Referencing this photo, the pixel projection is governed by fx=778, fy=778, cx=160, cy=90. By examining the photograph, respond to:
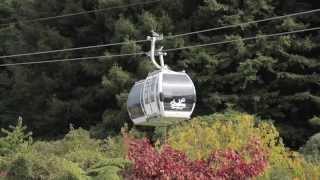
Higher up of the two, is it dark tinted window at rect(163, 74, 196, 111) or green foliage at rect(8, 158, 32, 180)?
dark tinted window at rect(163, 74, 196, 111)

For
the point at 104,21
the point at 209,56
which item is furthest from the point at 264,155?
the point at 104,21

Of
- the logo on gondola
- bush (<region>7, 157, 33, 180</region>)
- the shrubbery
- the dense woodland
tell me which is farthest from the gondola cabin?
the dense woodland

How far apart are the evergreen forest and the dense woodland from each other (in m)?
0.06

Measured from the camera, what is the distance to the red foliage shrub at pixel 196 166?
17.0 meters

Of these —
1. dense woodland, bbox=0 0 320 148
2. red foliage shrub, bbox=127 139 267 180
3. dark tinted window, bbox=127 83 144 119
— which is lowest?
dense woodland, bbox=0 0 320 148

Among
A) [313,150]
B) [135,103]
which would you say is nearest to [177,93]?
[135,103]

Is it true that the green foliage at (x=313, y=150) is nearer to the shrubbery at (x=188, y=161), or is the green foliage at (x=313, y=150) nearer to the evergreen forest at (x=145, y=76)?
the evergreen forest at (x=145, y=76)

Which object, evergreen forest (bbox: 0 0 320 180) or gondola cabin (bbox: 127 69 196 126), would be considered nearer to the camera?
gondola cabin (bbox: 127 69 196 126)

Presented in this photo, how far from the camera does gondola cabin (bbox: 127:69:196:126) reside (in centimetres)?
1709

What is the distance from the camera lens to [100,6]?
3741cm

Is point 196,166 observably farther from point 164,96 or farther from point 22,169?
point 22,169

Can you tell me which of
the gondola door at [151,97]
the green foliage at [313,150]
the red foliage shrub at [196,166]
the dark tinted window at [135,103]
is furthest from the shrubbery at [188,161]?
the gondola door at [151,97]

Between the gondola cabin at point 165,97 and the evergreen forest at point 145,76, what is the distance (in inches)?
31.5

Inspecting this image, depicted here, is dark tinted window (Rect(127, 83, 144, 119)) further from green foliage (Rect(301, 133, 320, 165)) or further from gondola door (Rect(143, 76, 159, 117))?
green foliage (Rect(301, 133, 320, 165))
